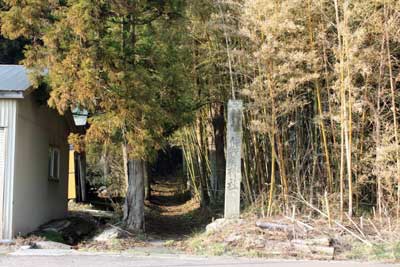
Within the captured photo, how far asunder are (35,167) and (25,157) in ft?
2.45

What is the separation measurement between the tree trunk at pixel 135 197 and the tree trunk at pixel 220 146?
114 inches

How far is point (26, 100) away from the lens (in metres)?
9.88

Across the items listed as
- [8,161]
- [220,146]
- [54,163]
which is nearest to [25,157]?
[8,161]

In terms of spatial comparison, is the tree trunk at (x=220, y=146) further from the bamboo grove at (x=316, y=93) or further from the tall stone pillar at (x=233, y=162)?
the tall stone pillar at (x=233, y=162)

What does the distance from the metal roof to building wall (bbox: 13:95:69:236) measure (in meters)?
0.34

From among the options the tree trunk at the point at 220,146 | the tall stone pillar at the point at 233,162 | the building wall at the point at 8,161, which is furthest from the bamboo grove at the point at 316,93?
the building wall at the point at 8,161

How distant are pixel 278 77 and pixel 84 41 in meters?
3.25

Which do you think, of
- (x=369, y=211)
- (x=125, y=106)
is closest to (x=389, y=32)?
(x=369, y=211)

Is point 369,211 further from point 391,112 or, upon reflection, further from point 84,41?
point 84,41

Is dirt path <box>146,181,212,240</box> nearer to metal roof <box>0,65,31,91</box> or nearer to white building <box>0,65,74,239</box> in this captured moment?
white building <box>0,65,74,239</box>

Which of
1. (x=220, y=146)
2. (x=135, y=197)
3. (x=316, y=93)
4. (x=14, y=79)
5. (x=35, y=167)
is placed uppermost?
(x=14, y=79)

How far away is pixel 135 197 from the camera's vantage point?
10500mm

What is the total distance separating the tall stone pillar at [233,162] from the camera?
9.62 metres

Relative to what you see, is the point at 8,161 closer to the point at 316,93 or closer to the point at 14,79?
the point at 14,79
